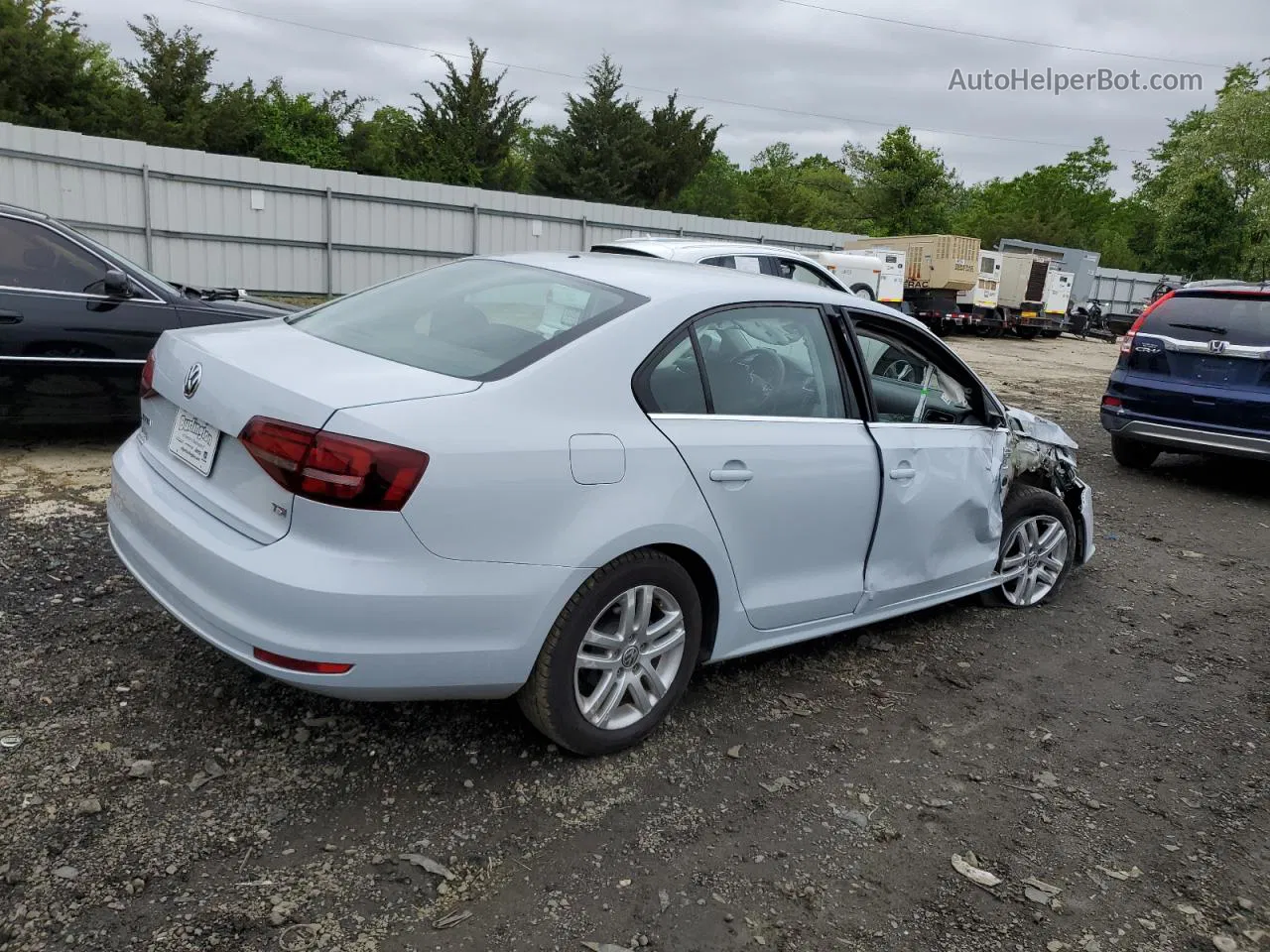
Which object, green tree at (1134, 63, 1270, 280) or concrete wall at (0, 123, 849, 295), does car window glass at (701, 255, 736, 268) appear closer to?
concrete wall at (0, 123, 849, 295)

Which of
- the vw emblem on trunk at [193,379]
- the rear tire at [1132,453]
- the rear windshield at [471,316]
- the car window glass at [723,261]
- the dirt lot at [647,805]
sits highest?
the car window glass at [723,261]

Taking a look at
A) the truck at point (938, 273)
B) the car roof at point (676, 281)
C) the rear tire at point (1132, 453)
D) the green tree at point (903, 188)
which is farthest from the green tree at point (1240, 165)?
the car roof at point (676, 281)

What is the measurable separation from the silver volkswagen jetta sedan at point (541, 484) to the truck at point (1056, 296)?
29.4 metres

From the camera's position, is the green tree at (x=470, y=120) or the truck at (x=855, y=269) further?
the green tree at (x=470, y=120)

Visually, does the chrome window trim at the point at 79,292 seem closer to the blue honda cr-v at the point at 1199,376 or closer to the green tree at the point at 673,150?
the blue honda cr-v at the point at 1199,376

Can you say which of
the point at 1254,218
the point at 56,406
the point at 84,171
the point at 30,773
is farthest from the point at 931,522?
the point at 1254,218

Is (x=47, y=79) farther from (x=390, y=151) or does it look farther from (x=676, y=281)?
(x=676, y=281)

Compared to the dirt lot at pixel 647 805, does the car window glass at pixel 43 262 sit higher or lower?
higher

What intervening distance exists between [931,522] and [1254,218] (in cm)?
4446

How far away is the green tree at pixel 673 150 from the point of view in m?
41.2

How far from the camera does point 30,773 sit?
109 inches

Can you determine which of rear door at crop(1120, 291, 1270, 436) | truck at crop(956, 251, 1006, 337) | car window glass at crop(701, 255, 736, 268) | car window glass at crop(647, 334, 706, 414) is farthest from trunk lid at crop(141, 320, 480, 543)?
truck at crop(956, 251, 1006, 337)

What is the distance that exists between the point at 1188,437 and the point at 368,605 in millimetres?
7490

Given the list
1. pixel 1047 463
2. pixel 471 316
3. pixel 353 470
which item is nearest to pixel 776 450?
pixel 471 316
